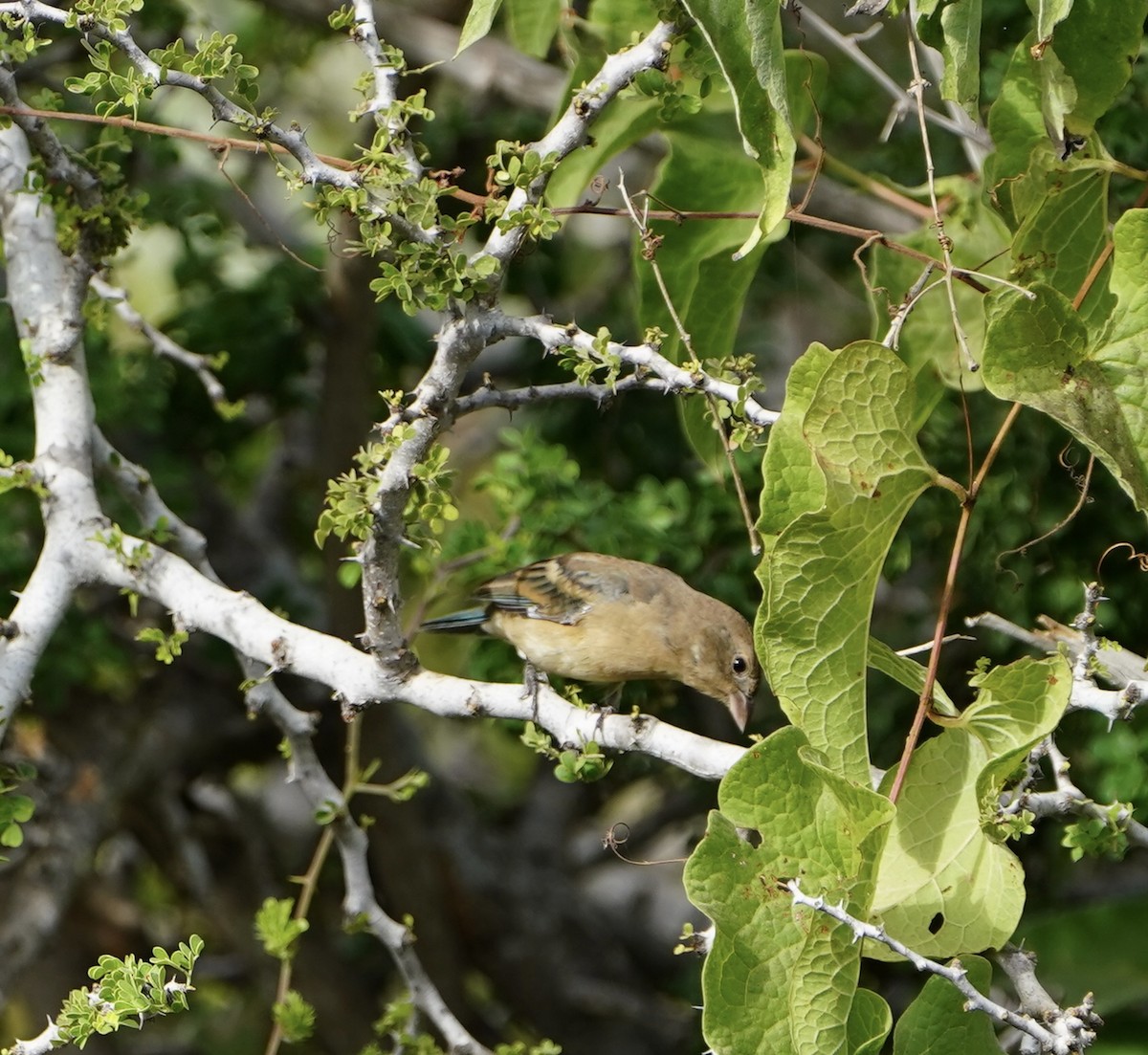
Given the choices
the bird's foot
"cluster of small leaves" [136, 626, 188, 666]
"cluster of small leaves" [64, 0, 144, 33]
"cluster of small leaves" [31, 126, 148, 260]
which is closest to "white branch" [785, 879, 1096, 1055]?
the bird's foot

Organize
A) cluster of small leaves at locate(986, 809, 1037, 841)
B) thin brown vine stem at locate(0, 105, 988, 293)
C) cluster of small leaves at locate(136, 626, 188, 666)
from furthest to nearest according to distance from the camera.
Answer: cluster of small leaves at locate(136, 626, 188, 666), thin brown vine stem at locate(0, 105, 988, 293), cluster of small leaves at locate(986, 809, 1037, 841)

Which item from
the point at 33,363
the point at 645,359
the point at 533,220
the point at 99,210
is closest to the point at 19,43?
the point at 99,210

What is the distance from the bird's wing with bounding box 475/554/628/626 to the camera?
11.3 feet

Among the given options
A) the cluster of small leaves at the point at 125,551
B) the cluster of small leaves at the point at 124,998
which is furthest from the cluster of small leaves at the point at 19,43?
the cluster of small leaves at the point at 124,998

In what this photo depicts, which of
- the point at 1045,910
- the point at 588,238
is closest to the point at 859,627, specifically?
the point at 1045,910

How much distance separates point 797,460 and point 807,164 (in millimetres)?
1281

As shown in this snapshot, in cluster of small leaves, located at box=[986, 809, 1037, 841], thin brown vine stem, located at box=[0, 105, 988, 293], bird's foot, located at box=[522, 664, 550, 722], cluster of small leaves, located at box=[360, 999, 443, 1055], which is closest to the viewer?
cluster of small leaves, located at box=[986, 809, 1037, 841]

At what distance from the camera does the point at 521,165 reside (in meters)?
2.21

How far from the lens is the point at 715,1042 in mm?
2066

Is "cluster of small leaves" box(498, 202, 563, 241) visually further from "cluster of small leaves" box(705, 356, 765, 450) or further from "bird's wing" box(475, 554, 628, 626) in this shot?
"bird's wing" box(475, 554, 628, 626)

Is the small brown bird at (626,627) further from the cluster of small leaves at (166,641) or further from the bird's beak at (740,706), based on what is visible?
the cluster of small leaves at (166,641)

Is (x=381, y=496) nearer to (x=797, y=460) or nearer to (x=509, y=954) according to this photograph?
(x=797, y=460)

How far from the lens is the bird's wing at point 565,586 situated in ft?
11.3

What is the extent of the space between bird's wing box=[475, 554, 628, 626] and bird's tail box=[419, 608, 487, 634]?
0.23m
